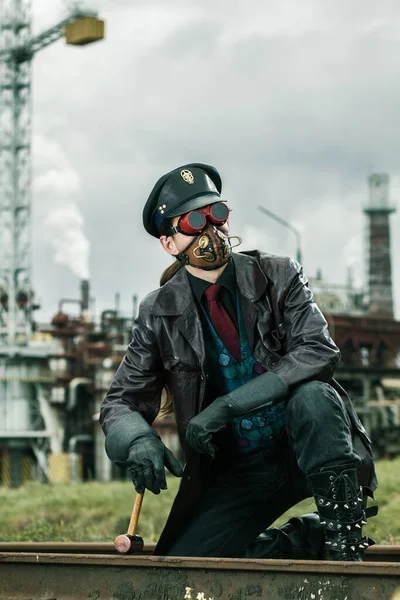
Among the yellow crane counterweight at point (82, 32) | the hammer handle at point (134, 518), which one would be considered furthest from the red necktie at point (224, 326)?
the yellow crane counterweight at point (82, 32)

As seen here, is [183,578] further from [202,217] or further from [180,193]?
[180,193]

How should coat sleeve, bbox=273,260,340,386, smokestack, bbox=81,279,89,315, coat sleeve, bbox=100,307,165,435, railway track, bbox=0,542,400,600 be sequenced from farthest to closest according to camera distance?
smokestack, bbox=81,279,89,315, coat sleeve, bbox=100,307,165,435, coat sleeve, bbox=273,260,340,386, railway track, bbox=0,542,400,600

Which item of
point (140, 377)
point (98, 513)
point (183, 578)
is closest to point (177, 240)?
point (140, 377)

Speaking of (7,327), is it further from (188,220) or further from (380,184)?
(188,220)

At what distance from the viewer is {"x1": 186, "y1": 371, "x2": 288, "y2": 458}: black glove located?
3979mm

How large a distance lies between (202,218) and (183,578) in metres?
→ 1.48

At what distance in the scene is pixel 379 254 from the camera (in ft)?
214

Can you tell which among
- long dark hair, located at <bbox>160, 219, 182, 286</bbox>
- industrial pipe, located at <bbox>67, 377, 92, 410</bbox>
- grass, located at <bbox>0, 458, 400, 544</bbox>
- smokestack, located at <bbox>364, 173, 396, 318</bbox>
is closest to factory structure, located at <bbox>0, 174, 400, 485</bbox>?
industrial pipe, located at <bbox>67, 377, 92, 410</bbox>

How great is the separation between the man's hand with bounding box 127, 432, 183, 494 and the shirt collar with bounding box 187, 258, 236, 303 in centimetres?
65

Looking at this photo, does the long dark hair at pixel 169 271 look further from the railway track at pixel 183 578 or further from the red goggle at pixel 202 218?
the railway track at pixel 183 578

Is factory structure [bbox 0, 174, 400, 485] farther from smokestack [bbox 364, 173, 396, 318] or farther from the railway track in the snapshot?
the railway track

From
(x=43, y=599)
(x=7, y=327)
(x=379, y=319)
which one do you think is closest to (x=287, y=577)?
(x=43, y=599)

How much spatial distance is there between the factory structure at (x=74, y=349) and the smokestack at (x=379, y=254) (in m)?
0.06

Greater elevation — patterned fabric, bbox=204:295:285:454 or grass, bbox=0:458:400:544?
patterned fabric, bbox=204:295:285:454
